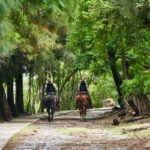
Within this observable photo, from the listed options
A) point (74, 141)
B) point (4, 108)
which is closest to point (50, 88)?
point (4, 108)

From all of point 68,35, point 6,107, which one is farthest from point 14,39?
point 68,35

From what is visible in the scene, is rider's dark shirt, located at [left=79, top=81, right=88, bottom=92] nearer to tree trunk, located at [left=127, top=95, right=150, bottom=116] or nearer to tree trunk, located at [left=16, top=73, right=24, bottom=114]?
tree trunk, located at [left=127, top=95, right=150, bottom=116]

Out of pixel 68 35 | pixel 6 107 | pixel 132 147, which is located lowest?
pixel 132 147

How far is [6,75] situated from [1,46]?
13832mm

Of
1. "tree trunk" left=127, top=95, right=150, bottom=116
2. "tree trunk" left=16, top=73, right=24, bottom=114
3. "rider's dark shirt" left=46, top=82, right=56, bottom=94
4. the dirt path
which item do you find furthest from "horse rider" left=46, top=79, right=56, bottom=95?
"tree trunk" left=16, top=73, right=24, bottom=114

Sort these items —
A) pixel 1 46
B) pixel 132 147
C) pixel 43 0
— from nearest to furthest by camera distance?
pixel 43 0
pixel 132 147
pixel 1 46

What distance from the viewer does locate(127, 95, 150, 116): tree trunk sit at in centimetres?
2456

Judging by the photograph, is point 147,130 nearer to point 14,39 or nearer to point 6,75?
point 14,39

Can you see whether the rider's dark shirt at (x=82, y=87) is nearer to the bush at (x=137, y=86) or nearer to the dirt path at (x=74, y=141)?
the bush at (x=137, y=86)

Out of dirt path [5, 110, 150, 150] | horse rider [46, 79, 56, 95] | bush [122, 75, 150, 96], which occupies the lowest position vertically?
dirt path [5, 110, 150, 150]

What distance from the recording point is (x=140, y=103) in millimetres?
24906

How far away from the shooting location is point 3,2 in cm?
773

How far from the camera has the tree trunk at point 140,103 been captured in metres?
24.6

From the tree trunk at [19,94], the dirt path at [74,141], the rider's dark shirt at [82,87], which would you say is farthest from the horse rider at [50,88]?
the tree trunk at [19,94]
